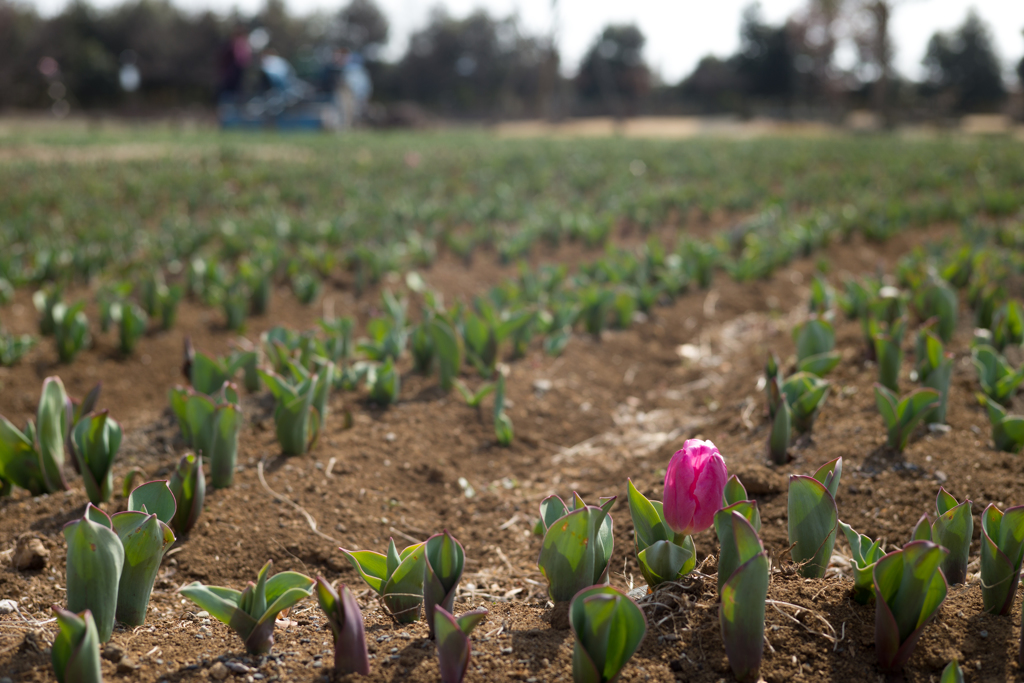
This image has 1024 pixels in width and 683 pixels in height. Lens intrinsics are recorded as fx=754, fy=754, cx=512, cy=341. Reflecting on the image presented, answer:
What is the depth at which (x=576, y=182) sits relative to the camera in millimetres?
10484

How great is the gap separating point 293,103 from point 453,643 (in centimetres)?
2608

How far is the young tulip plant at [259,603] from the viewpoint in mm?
1432

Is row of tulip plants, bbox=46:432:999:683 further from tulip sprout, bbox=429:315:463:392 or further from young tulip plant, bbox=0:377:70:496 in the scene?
tulip sprout, bbox=429:315:463:392

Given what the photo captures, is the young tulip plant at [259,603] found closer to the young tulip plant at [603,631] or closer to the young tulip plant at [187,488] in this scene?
the young tulip plant at [603,631]

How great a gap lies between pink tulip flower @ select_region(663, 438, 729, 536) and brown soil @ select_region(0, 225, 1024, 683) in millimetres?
217

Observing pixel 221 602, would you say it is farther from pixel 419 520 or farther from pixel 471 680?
pixel 419 520

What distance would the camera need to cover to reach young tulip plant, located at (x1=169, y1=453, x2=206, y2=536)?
2.08 metres

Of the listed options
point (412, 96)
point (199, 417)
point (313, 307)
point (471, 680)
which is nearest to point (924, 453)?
point (471, 680)

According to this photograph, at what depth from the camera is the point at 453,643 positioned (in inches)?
52.4

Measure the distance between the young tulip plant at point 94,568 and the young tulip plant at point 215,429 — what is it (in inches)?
31.2

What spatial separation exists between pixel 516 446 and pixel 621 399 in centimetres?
85

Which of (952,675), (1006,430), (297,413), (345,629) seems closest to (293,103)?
(297,413)

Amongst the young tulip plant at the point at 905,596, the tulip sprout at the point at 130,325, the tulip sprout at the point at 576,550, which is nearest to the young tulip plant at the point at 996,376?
the young tulip plant at the point at 905,596

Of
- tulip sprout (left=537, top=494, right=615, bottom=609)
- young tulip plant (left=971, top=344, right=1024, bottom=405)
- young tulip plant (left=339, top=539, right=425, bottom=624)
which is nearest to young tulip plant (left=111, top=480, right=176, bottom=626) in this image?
young tulip plant (left=339, top=539, right=425, bottom=624)
